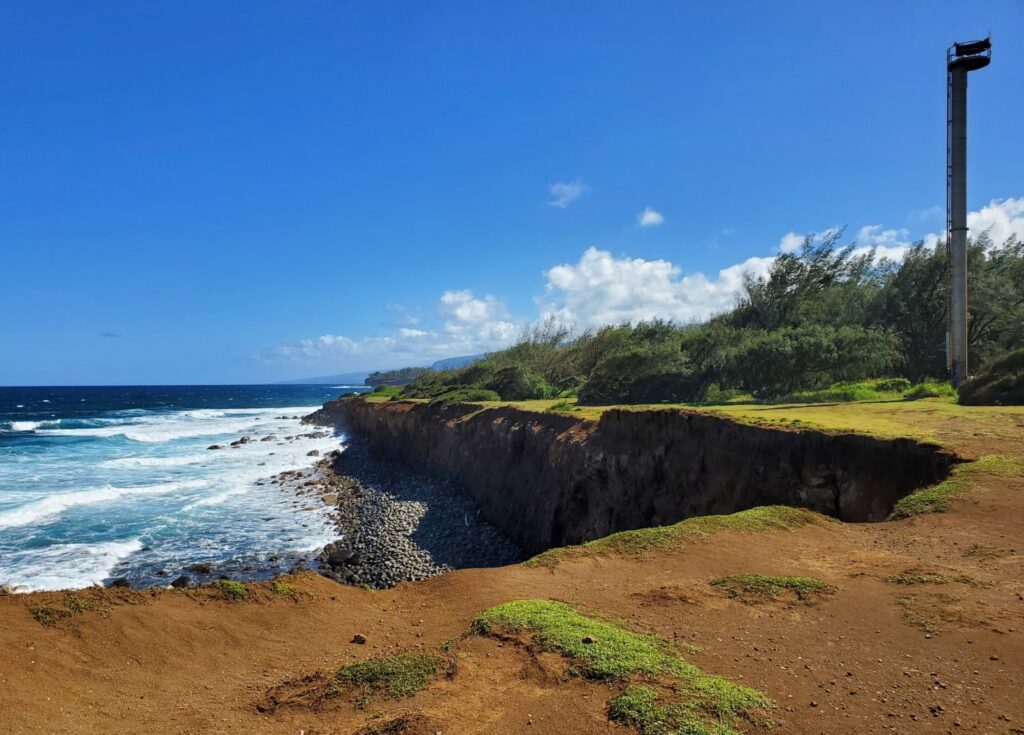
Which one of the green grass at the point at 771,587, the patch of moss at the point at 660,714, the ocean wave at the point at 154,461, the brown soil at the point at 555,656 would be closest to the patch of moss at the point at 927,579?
the brown soil at the point at 555,656

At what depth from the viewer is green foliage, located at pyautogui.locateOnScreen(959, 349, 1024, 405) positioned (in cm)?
1642

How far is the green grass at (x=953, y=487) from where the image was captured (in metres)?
9.44

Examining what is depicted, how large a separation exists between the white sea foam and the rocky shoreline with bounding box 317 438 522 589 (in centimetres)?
641

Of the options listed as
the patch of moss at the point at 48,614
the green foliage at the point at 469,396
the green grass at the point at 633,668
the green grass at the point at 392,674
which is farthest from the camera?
the green foliage at the point at 469,396

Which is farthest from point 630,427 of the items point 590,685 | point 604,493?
point 590,685

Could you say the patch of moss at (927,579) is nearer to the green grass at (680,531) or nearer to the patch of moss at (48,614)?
the green grass at (680,531)

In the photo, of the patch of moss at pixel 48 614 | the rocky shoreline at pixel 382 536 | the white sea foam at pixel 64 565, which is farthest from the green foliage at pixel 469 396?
the patch of moss at pixel 48 614

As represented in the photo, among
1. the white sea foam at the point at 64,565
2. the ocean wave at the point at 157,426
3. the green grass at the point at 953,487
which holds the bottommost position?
the white sea foam at the point at 64,565

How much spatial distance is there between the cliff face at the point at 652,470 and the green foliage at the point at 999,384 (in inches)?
337

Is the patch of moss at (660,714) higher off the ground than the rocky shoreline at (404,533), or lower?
higher

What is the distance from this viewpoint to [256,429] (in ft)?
186

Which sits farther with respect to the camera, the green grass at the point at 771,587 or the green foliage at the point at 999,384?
the green foliage at the point at 999,384

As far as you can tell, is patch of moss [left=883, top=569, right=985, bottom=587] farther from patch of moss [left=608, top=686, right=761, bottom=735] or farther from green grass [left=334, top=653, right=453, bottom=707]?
green grass [left=334, top=653, right=453, bottom=707]

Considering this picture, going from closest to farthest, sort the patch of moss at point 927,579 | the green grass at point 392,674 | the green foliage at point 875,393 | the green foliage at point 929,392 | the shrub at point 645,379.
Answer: the green grass at point 392,674 < the patch of moss at point 927,579 < the green foliage at point 929,392 < the green foliage at point 875,393 < the shrub at point 645,379
